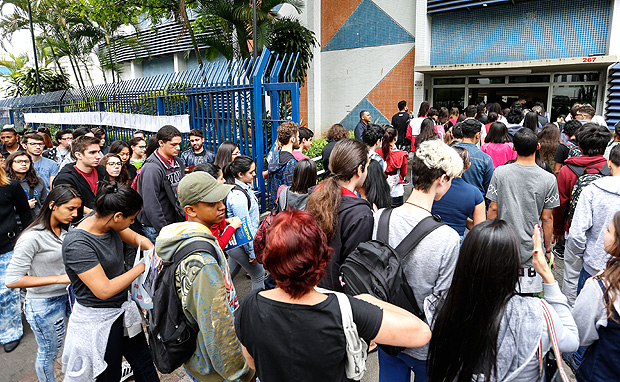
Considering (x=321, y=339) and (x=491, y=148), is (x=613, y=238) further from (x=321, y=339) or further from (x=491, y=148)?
(x=491, y=148)

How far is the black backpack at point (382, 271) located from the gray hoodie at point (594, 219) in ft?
6.03

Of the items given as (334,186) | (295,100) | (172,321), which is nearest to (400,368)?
(334,186)

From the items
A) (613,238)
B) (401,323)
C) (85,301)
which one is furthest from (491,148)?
(85,301)

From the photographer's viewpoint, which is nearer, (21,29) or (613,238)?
(613,238)

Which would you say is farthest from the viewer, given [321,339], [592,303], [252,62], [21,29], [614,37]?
[21,29]

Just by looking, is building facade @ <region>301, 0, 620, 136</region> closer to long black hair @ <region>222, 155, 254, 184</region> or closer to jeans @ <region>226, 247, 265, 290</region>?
long black hair @ <region>222, 155, 254, 184</region>

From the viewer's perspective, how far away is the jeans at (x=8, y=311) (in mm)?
4113

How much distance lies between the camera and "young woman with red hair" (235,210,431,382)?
5.07 ft

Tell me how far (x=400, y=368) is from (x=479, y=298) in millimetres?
852

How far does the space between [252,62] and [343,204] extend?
4.40m

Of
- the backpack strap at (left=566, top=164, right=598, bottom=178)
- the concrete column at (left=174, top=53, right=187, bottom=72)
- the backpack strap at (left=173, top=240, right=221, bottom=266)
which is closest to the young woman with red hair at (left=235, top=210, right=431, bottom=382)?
the backpack strap at (left=173, top=240, right=221, bottom=266)

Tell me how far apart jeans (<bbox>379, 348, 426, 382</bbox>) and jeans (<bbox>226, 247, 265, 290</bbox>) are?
6.62 feet

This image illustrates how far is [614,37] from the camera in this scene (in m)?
9.41

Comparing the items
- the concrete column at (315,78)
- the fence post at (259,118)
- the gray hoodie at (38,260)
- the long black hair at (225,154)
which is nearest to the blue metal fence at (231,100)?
the fence post at (259,118)
